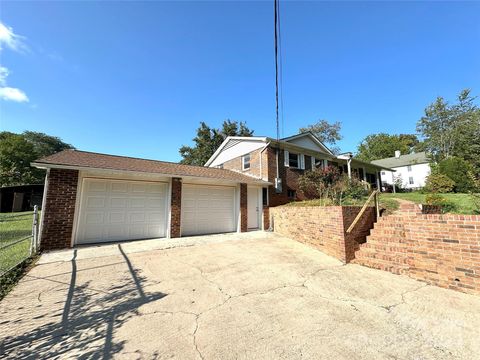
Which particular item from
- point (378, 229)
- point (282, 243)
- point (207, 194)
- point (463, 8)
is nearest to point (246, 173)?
point (207, 194)

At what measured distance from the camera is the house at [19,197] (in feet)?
65.1

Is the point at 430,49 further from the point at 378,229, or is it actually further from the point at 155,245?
the point at 155,245

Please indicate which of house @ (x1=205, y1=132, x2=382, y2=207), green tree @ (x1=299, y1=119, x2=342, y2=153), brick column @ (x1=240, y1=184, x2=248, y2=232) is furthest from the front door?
green tree @ (x1=299, y1=119, x2=342, y2=153)

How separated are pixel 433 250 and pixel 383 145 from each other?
161ft

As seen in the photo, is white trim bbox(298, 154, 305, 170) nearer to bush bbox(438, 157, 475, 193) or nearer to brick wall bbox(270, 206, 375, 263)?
brick wall bbox(270, 206, 375, 263)

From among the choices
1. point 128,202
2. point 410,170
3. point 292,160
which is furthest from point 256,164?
point 410,170

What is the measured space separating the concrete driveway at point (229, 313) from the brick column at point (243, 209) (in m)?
5.12

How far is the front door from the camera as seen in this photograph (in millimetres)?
11578

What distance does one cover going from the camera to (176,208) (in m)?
9.12

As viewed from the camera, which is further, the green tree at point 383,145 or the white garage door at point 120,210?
the green tree at point 383,145

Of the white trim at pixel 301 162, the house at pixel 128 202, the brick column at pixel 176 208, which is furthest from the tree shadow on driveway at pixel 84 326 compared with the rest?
the white trim at pixel 301 162

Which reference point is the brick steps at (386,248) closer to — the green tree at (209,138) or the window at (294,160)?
the window at (294,160)

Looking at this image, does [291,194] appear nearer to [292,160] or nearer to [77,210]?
[292,160]

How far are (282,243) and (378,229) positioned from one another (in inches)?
131
